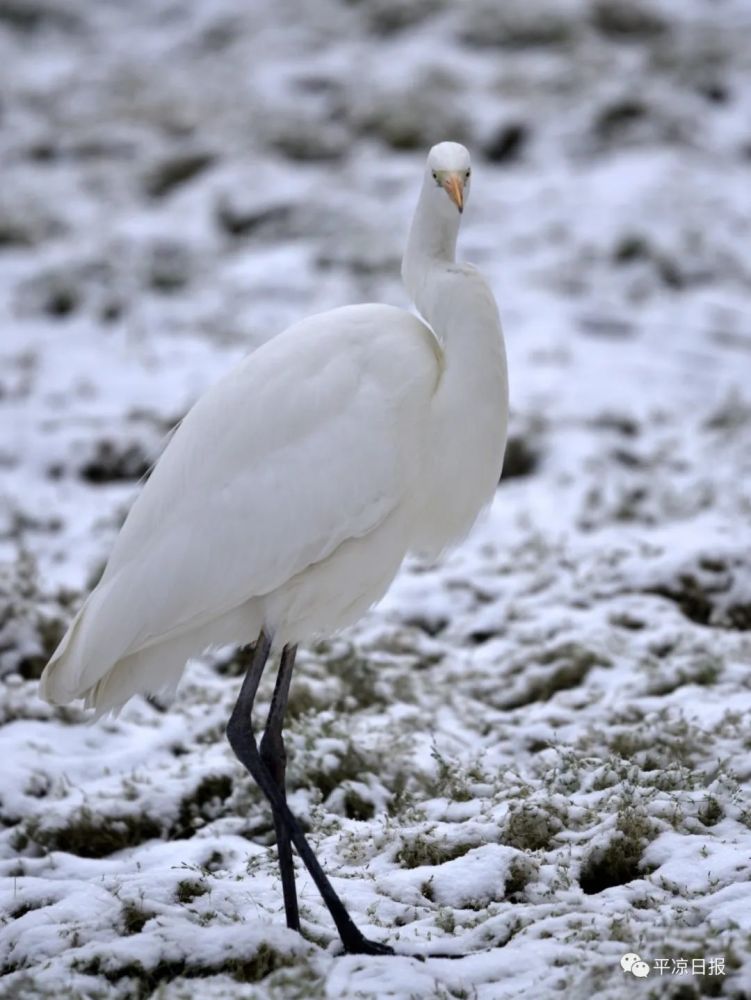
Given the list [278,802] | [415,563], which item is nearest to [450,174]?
[278,802]

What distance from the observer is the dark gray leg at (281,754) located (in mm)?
3650

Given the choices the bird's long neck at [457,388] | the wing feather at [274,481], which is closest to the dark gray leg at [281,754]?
the wing feather at [274,481]

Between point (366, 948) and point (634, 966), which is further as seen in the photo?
point (366, 948)

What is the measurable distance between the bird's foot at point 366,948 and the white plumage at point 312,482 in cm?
85

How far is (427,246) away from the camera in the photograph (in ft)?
13.2

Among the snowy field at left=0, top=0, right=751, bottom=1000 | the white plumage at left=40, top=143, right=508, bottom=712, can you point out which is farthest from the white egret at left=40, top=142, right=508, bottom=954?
the snowy field at left=0, top=0, right=751, bottom=1000

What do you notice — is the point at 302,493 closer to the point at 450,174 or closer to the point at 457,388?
the point at 457,388

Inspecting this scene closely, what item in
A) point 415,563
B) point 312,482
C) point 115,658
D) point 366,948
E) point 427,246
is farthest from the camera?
point 415,563

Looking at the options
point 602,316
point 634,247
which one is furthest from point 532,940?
point 634,247

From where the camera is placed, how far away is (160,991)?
311 centimetres

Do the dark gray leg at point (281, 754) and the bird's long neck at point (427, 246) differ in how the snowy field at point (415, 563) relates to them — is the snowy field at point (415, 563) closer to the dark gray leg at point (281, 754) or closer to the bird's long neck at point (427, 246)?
the dark gray leg at point (281, 754)

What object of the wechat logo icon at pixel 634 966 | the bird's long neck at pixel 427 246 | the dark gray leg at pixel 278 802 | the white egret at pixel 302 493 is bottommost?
the wechat logo icon at pixel 634 966

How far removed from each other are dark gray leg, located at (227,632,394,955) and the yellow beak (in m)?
1.34

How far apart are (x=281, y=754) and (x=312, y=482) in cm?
81
